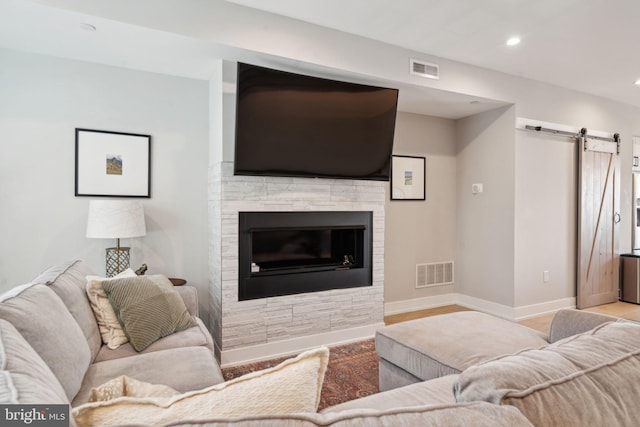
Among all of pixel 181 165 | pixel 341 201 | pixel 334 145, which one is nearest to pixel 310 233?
pixel 341 201

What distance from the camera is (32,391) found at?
643 millimetres

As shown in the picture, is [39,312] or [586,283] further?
[586,283]

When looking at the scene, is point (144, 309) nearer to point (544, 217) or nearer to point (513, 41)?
point (513, 41)

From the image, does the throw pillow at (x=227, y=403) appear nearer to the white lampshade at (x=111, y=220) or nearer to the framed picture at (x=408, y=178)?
the white lampshade at (x=111, y=220)

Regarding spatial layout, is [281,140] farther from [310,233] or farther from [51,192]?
[51,192]

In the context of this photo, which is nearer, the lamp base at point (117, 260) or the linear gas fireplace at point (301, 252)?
the lamp base at point (117, 260)

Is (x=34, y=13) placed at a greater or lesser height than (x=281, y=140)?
greater

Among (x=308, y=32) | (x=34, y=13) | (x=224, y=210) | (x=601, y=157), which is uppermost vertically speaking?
(x=308, y=32)

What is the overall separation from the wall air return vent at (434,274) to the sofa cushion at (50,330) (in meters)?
3.66

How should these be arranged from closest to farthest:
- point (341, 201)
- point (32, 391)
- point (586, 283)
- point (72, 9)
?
point (32, 391) → point (72, 9) → point (341, 201) → point (586, 283)

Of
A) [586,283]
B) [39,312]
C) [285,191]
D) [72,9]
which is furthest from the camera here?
[586,283]

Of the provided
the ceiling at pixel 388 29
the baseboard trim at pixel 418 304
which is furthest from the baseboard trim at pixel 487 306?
the ceiling at pixel 388 29

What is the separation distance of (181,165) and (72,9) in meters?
1.37

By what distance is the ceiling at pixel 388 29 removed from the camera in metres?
2.27
